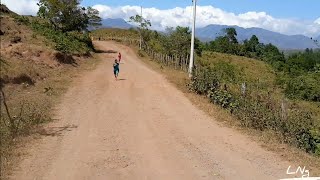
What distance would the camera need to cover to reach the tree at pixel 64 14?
42719mm

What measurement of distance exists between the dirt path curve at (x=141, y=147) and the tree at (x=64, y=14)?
2887cm

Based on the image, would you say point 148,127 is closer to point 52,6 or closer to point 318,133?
point 318,133

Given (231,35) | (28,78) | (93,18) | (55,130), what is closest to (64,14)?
(93,18)

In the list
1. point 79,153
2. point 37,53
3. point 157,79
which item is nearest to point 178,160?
point 79,153

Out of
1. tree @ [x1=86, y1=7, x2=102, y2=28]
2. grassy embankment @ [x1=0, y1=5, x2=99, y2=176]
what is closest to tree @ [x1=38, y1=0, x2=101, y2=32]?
tree @ [x1=86, y1=7, x2=102, y2=28]

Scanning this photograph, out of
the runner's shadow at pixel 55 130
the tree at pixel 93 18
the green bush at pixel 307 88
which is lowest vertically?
the green bush at pixel 307 88

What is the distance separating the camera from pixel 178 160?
908 cm

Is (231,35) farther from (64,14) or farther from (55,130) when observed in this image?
(55,130)

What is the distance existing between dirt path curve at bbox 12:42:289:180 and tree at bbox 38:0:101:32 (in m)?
28.9

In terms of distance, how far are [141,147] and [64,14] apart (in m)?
36.1

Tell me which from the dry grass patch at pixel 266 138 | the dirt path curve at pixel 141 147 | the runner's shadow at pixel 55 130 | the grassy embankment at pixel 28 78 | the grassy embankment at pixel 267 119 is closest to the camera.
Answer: the dirt path curve at pixel 141 147

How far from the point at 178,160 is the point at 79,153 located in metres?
2.23

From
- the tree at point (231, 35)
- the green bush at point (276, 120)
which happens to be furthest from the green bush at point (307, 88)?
the tree at point (231, 35)

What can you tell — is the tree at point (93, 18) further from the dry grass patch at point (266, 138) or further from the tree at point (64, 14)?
the dry grass patch at point (266, 138)
